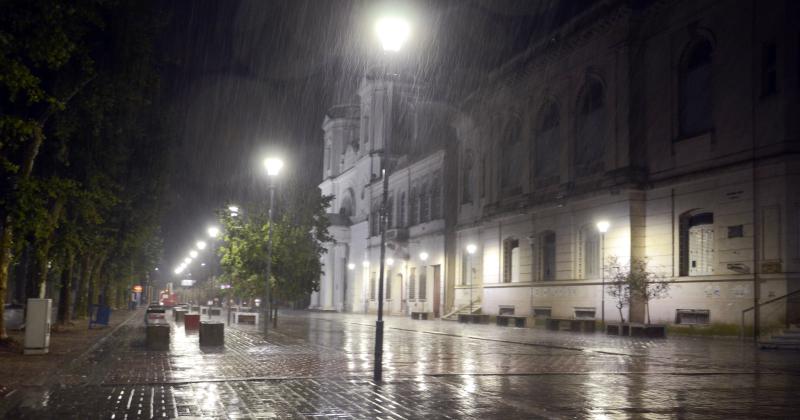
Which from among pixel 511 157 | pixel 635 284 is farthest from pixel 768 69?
pixel 511 157

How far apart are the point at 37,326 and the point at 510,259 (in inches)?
1312

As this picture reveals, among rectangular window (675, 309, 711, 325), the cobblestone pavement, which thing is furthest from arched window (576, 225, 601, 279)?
the cobblestone pavement

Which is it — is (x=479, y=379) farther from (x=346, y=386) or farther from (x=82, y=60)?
(x=82, y=60)

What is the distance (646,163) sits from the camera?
36062 millimetres

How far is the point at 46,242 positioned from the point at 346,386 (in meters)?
12.6

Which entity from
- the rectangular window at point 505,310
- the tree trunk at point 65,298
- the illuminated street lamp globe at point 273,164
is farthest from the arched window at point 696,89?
the tree trunk at point 65,298

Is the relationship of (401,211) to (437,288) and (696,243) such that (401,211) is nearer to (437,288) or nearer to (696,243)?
(437,288)

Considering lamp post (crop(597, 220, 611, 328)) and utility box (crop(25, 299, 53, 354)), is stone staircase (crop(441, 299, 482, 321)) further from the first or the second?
utility box (crop(25, 299, 53, 354))

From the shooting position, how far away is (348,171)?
83938mm

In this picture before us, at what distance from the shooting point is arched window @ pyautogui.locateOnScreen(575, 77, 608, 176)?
3906 cm

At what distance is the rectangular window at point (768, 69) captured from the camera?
29256 millimetres

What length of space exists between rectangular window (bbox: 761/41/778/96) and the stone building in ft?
0.16

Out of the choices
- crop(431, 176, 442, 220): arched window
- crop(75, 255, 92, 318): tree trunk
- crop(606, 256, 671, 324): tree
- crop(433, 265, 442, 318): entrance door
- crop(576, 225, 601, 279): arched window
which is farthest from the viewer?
crop(431, 176, 442, 220): arched window

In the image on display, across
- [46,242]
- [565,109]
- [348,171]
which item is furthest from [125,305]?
[46,242]
